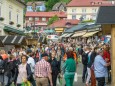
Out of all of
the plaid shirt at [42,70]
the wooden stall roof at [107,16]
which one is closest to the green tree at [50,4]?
the plaid shirt at [42,70]

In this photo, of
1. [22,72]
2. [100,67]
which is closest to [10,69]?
[22,72]

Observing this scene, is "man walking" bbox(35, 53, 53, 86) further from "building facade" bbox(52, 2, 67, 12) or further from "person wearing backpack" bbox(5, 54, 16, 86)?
"building facade" bbox(52, 2, 67, 12)

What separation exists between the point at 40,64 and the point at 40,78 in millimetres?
421

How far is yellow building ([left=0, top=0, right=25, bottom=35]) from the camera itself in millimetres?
40062

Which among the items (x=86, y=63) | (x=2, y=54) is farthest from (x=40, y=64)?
(x=86, y=63)

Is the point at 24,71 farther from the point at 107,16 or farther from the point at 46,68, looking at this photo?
the point at 107,16

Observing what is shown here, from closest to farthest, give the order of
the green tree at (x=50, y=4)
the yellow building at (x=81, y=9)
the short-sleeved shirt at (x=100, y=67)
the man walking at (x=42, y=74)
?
1. the man walking at (x=42, y=74)
2. the short-sleeved shirt at (x=100, y=67)
3. the yellow building at (x=81, y=9)
4. the green tree at (x=50, y=4)

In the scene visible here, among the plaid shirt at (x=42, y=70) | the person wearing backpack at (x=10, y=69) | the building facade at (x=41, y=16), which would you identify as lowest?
the person wearing backpack at (x=10, y=69)

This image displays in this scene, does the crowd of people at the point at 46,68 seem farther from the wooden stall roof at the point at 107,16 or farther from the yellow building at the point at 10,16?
the yellow building at the point at 10,16

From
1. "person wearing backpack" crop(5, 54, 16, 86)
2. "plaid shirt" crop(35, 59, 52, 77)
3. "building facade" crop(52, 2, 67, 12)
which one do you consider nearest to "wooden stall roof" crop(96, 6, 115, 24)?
"plaid shirt" crop(35, 59, 52, 77)

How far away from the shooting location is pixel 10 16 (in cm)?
4366

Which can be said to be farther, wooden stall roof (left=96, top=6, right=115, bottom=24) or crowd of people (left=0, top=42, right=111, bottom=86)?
crowd of people (left=0, top=42, right=111, bottom=86)

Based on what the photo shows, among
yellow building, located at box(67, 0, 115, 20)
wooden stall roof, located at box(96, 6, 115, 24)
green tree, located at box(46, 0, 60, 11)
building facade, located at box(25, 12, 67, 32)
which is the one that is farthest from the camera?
green tree, located at box(46, 0, 60, 11)

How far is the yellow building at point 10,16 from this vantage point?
40.1m
